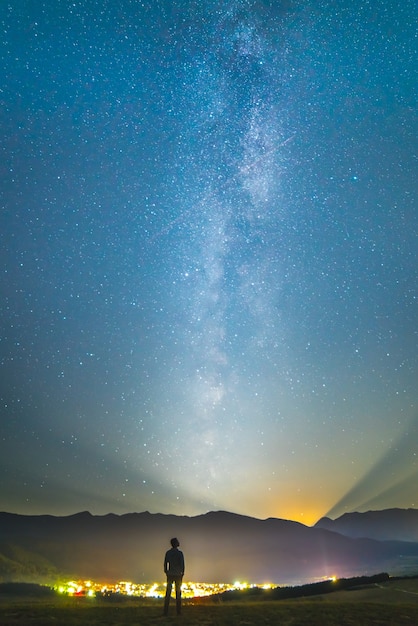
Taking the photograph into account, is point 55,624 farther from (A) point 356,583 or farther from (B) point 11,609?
(A) point 356,583

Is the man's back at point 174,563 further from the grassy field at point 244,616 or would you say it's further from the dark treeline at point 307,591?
the dark treeline at point 307,591

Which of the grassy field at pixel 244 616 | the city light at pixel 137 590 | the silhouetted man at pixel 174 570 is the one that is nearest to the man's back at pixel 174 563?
the silhouetted man at pixel 174 570

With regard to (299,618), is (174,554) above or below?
above

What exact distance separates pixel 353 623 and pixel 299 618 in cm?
149

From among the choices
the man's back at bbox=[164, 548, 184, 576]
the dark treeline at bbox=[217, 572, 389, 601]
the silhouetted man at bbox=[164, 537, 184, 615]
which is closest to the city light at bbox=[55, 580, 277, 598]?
the dark treeline at bbox=[217, 572, 389, 601]

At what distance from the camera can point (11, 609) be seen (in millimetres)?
12844

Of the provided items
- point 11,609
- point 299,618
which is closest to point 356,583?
point 299,618

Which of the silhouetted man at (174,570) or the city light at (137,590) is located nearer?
the silhouetted man at (174,570)

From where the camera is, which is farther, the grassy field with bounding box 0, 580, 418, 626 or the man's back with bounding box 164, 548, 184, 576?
the man's back with bounding box 164, 548, 184, 576

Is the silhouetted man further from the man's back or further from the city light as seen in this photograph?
the city light

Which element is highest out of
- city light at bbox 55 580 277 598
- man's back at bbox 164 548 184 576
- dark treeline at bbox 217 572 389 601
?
city light at bbox 55 580 277 598

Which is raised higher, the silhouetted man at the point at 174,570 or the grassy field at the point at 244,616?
the silhouetted man at the point at 174,570

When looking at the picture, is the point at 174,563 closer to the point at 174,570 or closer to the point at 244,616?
the point at 174,570

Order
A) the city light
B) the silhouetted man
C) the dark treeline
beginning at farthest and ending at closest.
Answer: the city light → the dark treeline → the silhouetted man
